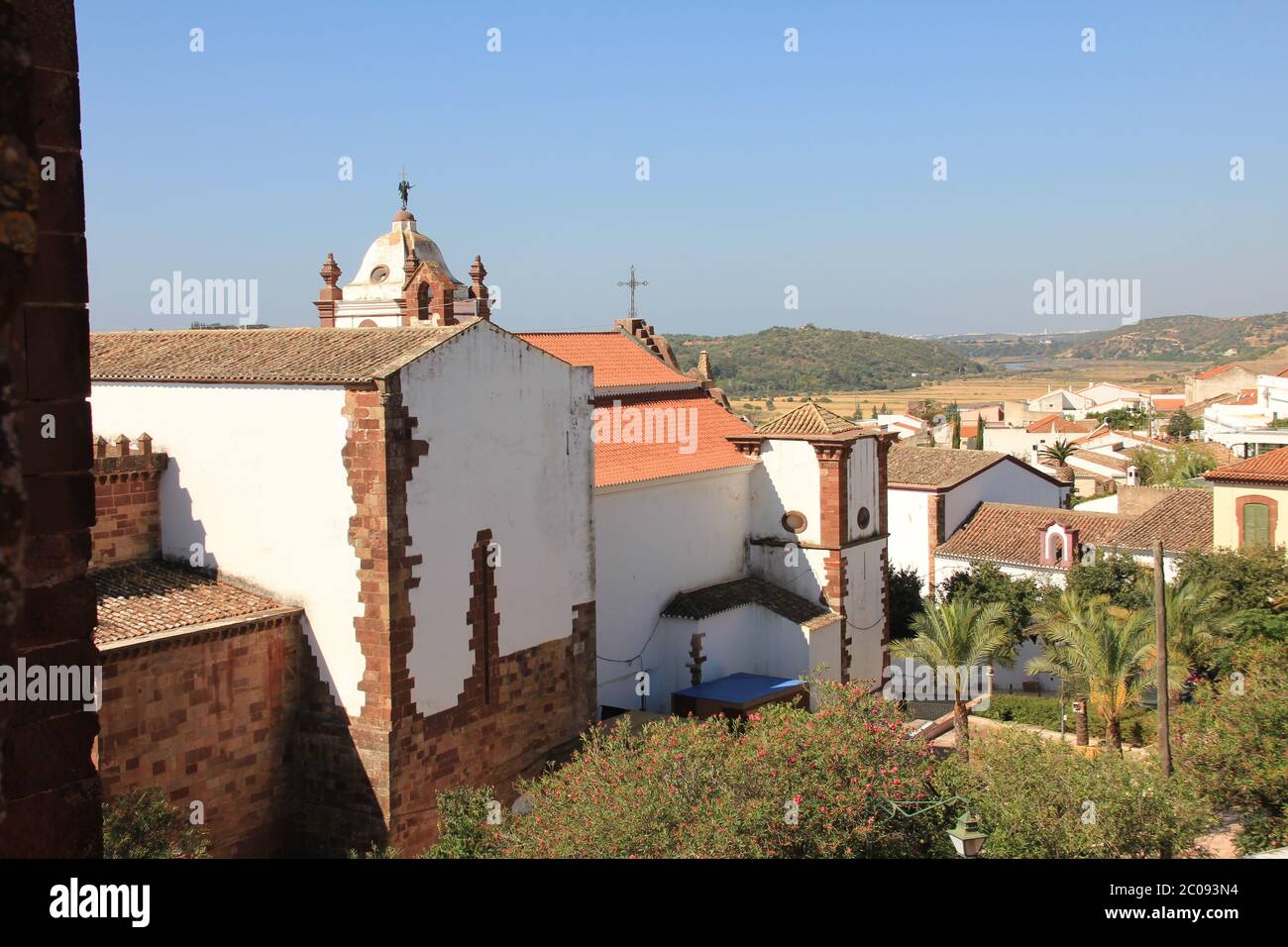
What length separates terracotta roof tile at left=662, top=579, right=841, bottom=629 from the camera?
2284 centimetres

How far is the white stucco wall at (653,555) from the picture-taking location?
21297 mm

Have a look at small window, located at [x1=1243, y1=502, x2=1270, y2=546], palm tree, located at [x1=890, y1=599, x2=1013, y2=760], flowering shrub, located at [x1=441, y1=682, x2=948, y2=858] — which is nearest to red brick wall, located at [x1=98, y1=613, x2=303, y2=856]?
flowering shrub, located at [x1=441, y1=682, x2=948, y2=858]

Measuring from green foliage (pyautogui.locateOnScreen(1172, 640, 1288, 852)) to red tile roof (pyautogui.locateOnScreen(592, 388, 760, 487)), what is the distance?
33.2 feet

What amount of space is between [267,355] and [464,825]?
6.94m

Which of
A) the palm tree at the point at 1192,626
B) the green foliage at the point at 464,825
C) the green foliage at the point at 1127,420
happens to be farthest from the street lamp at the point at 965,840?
the green foliage at the point at 1127,420

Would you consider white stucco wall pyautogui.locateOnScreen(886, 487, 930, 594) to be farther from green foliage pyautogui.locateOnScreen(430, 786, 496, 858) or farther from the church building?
green foliage pyautogui.locateOnScreen(430, 786, 496, 858)

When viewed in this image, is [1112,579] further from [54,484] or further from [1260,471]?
[54,484]

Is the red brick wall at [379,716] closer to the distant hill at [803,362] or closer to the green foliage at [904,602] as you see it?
the green foliage at [904,602]

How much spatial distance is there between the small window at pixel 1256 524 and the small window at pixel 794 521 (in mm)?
11191

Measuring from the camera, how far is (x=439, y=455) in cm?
1560

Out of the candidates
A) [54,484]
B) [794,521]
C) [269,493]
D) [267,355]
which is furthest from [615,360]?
[54,484]

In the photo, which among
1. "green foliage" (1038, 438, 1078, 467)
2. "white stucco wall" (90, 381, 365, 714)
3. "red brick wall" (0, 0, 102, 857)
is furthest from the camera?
"green foliage" (1038, 438, 1078, 467)
